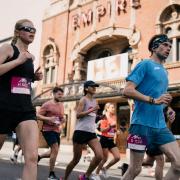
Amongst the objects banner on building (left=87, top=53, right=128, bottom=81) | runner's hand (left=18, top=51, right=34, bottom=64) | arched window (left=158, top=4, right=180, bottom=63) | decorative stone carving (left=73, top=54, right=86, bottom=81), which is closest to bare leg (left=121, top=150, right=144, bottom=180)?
runner's hand (left=18, top=51, right=34, bottom=64)

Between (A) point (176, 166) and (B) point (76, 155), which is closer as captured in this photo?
(A) point (176, 166)

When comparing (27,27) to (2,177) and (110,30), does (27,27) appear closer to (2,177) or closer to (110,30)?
(2,177)

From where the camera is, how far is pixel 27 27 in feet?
13.3

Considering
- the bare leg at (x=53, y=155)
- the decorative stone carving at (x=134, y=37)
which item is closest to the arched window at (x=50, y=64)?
the decorative stone carving at (x=134, y=37)

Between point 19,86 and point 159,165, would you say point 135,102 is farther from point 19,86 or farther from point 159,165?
point 159,165

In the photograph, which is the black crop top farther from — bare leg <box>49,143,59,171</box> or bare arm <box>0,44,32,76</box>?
bare leg <box>49,143,59,171</box>

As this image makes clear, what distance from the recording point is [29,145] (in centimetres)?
370

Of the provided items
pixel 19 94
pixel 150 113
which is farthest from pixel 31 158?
pixel 150 113

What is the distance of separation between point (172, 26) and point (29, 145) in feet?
59.4

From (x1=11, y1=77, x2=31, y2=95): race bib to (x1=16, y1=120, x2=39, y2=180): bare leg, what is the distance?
332mm

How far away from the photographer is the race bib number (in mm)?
4109

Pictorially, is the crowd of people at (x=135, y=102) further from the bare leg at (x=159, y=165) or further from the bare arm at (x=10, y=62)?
the bare leg at (x=159, y=165)

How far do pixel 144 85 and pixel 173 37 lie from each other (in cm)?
1681

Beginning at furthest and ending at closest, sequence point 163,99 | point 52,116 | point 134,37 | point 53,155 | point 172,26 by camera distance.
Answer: point 134,37
point 172,26
point 52,116
point 53,155
point 163,99
